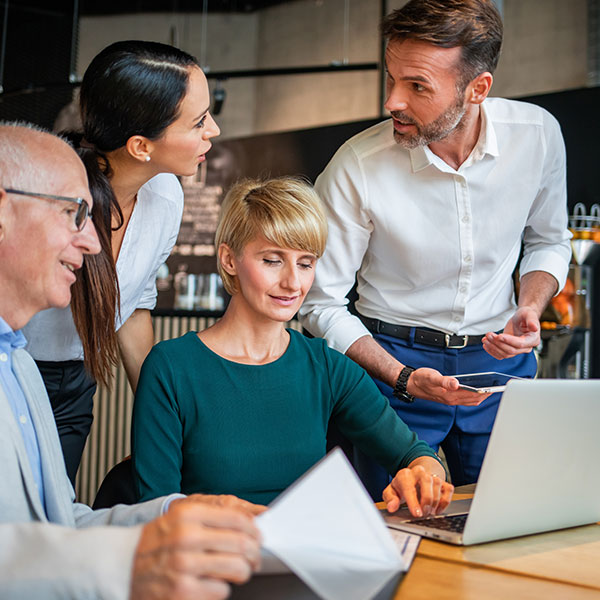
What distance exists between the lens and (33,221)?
1255mm

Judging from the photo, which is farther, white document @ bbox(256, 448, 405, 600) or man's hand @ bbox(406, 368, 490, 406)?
man's hand @ bbox(406, 368, 490, 406)

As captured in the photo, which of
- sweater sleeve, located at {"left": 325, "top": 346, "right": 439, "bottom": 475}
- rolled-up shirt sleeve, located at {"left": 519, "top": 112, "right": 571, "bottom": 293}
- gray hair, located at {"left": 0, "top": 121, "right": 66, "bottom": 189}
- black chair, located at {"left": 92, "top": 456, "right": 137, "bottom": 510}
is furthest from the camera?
rolled-up shirt sleeve, located at {"left": 519, "top": 112, "right": 571, "bottom": 293}

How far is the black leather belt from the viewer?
2.18m

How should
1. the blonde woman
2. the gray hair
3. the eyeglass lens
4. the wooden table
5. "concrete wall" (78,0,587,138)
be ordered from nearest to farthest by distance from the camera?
the wooden table < the gray hair < the eyeglass lens < the blonde woman < "concrete wall" (78,0,587,138)

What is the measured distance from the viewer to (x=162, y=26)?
888 centimetres

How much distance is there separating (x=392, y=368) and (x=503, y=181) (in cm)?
65

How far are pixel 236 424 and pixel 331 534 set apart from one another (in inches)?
35.7

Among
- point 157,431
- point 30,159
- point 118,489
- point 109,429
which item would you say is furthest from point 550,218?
point 109,429

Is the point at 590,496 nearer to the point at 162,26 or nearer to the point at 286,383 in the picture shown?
the point at 286,383

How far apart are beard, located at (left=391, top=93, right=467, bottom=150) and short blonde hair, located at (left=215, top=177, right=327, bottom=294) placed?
37 cm

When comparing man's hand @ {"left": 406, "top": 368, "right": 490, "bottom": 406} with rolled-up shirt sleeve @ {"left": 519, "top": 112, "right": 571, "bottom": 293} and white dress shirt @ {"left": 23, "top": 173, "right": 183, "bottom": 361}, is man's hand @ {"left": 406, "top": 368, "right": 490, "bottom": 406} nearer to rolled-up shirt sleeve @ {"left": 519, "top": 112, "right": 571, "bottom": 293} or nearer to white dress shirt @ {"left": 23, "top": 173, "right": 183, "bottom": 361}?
rolled-up shirt sleeve @ {"left": 519, "top": 112, "right": 571, "bottom": 293}

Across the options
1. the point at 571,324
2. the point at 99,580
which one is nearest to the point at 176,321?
the point at 571,324

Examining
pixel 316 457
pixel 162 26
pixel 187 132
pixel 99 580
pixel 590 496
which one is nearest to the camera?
pixel 99 580

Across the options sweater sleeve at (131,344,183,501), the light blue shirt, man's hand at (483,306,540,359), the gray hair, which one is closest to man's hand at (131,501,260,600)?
the light blue shirt
